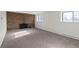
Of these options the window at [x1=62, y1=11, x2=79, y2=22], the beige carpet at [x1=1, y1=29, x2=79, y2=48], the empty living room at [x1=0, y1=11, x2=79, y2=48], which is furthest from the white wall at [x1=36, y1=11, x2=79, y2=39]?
the beige carpet at [x1=1, y1=29, x2=79, y2=48]

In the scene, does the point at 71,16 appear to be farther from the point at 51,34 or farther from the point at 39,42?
the point at 39,42

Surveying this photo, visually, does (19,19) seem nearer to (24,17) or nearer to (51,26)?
(24,17)

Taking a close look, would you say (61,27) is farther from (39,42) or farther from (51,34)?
(39,42)

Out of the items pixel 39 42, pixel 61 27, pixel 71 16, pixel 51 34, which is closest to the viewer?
pixel 39 42

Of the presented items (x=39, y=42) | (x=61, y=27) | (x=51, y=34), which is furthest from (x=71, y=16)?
(x=39, y=42)

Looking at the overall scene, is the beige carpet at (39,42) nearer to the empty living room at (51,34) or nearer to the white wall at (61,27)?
the empty living room at (51,34)

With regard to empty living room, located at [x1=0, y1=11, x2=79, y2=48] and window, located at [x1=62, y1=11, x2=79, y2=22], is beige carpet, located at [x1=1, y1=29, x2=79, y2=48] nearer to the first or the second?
empty living room, located at [x1=0, y1=11, x2=79, y2=48]

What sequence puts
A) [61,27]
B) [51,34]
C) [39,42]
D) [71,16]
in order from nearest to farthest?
[39,42]
[71,16]
[61,27]
[51,34]

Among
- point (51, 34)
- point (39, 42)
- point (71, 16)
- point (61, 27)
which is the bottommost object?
point (39, 42)

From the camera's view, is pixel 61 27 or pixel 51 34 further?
pixel 51 34

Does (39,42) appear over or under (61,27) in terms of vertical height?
under
